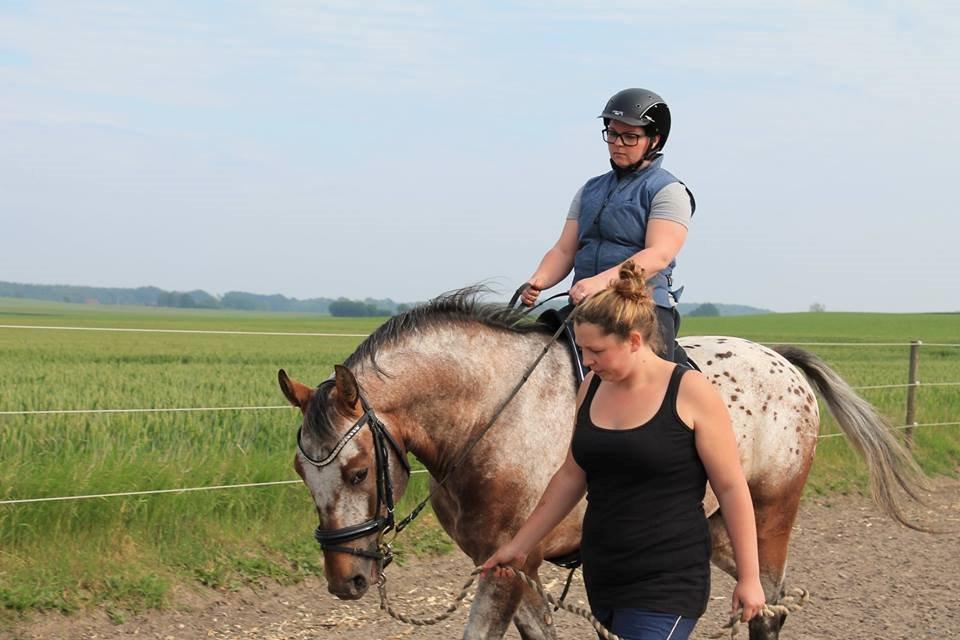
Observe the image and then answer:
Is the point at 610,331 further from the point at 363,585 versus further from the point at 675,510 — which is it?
the point at 363,585

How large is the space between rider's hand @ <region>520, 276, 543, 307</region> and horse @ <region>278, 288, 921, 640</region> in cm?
19

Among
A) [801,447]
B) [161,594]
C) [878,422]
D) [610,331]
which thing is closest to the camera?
[610,331]

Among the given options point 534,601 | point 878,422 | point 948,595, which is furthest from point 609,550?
point 948,595

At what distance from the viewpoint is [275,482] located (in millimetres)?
6961

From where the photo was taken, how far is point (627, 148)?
4.25 metres

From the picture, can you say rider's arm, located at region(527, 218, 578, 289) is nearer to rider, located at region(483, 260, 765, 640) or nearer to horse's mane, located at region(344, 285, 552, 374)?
horse's mane, located at region(344, 285, 552, 374)

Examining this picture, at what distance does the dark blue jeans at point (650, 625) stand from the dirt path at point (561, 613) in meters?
2.93

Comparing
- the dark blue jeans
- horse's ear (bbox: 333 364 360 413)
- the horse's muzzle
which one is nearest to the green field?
the horse's muzzle

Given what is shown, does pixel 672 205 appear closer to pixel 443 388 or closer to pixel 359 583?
pixel 443 388

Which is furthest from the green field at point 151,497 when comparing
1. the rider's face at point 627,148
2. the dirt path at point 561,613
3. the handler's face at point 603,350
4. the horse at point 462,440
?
the handler's face at point 603,350

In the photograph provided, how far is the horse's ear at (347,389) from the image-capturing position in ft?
11.7

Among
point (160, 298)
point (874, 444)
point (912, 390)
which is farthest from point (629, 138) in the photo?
point (160, 298)

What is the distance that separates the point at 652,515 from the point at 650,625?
289 mm

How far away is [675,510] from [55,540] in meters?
4.37
